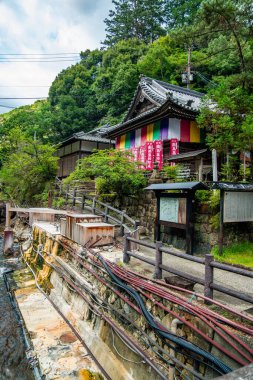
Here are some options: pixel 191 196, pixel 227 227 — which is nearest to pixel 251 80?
pixel 191 196

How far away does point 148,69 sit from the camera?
33.6m

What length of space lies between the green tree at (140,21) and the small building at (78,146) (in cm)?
2896

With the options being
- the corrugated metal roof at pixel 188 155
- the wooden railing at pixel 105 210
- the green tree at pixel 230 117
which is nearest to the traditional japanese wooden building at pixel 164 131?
the corrugated metal roof at pixel 188 155

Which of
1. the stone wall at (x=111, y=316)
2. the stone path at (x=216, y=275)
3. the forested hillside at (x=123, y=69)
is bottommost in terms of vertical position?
the stone wall at (x=111, y=316)

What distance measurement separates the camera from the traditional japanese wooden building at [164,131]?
1445 cm

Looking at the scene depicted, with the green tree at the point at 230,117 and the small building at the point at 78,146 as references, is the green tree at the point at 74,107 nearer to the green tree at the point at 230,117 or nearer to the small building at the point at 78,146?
the small building at the point at 78,146

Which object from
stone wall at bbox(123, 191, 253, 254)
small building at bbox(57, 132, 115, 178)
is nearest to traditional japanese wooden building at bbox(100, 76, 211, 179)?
stone wall at bbox(123, 191, 253, 254)

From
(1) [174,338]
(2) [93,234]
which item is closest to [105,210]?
(2) [93,234]

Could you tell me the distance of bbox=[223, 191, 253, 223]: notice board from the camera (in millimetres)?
8227

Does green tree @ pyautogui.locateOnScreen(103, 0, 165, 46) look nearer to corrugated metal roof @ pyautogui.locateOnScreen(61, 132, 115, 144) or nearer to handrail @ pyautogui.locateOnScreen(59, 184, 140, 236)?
corrugated metal roof @ pyautogui.locateOnScreen(61, 132, 115, 144)

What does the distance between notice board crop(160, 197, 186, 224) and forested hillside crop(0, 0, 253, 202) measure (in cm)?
263

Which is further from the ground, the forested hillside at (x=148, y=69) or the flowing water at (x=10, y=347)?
the forested hillside at (x=148, y=69)

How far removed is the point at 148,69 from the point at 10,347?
34583mm

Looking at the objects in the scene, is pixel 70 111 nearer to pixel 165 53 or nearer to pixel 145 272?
pixel 165 53
